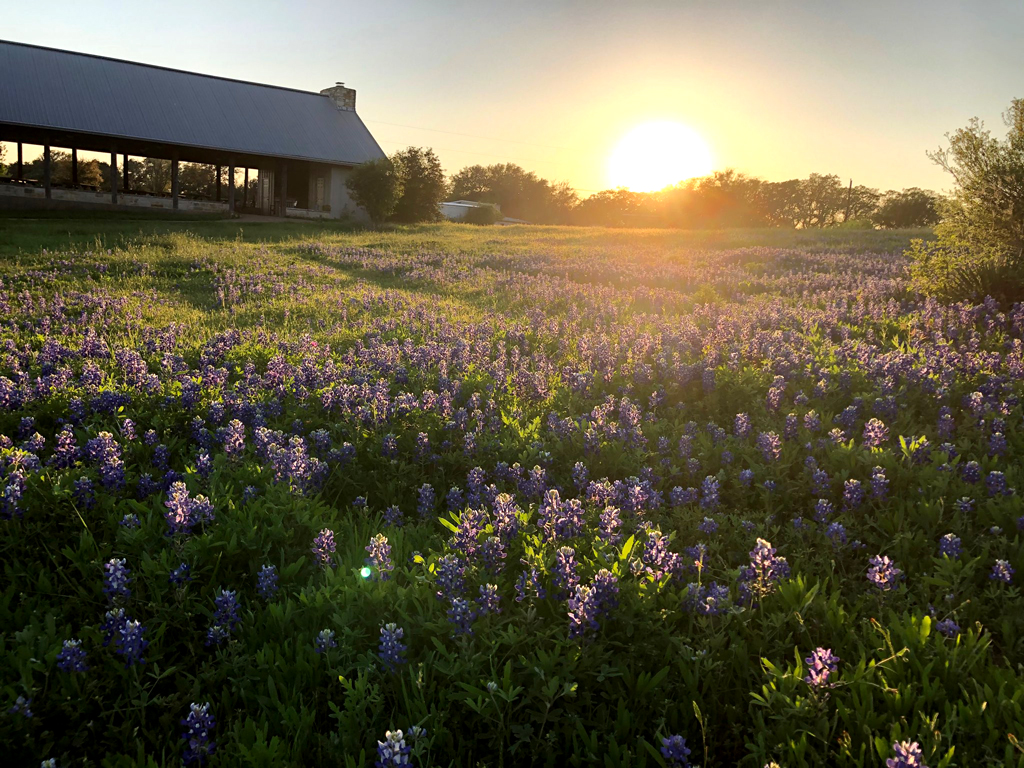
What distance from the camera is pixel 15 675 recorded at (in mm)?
2385

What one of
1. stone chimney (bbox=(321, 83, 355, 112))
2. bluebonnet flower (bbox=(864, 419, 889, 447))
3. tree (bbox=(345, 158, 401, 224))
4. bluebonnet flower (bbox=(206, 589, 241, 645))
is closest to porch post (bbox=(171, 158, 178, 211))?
tree (bbox=(345, 158, 401, 224))

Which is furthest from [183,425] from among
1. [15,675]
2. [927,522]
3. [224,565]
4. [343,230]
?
[343,230]

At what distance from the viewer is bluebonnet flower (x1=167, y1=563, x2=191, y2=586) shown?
8.95 feet

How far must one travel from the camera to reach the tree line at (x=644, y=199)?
120 ft

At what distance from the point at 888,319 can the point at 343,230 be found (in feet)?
88.4

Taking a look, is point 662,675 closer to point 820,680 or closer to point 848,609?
point 820,680

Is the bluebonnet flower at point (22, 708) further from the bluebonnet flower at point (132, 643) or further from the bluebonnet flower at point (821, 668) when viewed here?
the bluebonnet flower at point (821, 668)

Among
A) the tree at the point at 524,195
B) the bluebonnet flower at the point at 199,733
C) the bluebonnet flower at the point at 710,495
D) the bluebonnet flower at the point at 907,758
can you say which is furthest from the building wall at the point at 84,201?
the tree at the point at 524,195

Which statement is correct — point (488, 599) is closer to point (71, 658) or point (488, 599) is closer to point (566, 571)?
point (566, 571)

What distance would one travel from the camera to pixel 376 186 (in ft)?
113

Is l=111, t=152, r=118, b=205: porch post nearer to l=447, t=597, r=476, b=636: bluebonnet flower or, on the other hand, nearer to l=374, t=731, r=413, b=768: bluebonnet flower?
l=447, t=597, r=476, b=636: bluebonnet flower

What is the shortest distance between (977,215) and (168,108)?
36.8 meters

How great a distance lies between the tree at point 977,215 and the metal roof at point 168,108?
31736 millimetres

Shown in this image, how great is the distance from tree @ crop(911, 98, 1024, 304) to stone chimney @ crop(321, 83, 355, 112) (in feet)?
128
